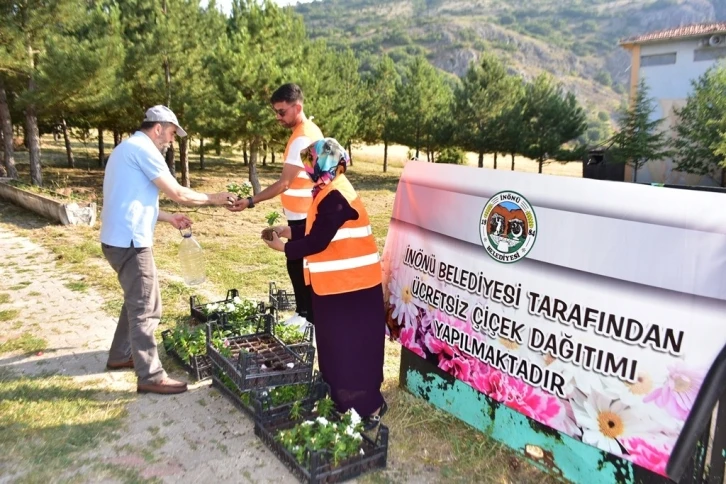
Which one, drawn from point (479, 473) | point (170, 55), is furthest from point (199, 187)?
point (479, 473)

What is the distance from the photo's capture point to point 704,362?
7.68 feet

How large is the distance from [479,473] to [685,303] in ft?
5.23

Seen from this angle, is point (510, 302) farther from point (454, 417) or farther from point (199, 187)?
point (199, 187)

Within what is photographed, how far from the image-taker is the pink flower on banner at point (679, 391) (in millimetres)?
2385

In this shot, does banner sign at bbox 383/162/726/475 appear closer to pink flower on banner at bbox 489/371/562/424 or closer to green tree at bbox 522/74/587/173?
pink flower on banner at bbox 489/371/562/424

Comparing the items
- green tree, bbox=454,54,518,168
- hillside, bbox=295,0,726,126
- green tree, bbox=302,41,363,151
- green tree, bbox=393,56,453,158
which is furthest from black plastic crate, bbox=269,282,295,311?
hillside, bbox=295,0,726,126

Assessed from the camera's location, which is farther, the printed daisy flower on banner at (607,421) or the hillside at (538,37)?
the hillside at (538,37)

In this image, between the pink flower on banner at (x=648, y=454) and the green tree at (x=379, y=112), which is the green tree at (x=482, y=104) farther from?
the pink flower on banner at (x=648, y=454)

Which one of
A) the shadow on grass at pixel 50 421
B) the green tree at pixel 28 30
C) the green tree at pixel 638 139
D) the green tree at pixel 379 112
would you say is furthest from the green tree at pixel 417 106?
the shadow on grass at pixel 50 421

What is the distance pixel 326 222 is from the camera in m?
3.27

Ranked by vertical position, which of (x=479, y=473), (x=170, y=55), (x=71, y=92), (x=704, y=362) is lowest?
(x=479, y=473)

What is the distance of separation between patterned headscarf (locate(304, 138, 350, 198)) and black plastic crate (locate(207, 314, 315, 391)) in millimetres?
1218

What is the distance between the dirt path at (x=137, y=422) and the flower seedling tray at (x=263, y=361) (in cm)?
34

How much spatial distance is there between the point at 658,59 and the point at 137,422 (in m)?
28.2
